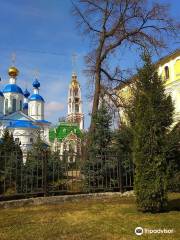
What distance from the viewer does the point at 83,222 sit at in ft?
22.8

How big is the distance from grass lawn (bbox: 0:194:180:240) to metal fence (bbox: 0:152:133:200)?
4.28ft

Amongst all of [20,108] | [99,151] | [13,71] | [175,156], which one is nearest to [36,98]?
[20,108]

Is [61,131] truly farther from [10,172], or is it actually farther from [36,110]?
[10,172]

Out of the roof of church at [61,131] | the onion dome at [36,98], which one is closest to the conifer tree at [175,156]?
the onion dome at [36,98]

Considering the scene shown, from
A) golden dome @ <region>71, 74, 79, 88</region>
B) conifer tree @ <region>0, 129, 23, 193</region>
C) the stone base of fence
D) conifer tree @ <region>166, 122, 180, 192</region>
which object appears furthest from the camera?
golden dome @ <region>71, 74, 79, 88</region>

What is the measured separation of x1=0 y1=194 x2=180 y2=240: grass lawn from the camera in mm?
5898

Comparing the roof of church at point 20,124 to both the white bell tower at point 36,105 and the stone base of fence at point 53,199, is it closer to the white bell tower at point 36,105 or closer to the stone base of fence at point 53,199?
the white bell tower at point 36,105

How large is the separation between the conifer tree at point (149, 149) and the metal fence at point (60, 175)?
335 centimetres

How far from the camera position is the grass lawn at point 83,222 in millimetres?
5898

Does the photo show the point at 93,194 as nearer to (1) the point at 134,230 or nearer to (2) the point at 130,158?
(2) the point at 130,158

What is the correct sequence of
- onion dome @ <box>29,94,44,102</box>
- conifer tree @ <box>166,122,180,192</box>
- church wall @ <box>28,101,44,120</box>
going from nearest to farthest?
conifer tree @ <box>166,122,180,192</box>
church wall @ <box>28,101,44,120</box>
onion dome @ <box>29,94,44,102</box>

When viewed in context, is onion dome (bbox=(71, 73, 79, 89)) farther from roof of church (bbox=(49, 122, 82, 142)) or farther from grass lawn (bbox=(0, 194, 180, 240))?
grass lawn (bbox=(0, 194, 180, 240))

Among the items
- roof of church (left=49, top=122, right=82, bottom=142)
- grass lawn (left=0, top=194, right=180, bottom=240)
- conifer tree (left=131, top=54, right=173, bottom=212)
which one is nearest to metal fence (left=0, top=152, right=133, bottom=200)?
grass lawn (left=0, top=194, right=180, bottom=240)

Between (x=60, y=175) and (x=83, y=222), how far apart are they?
4304mm
